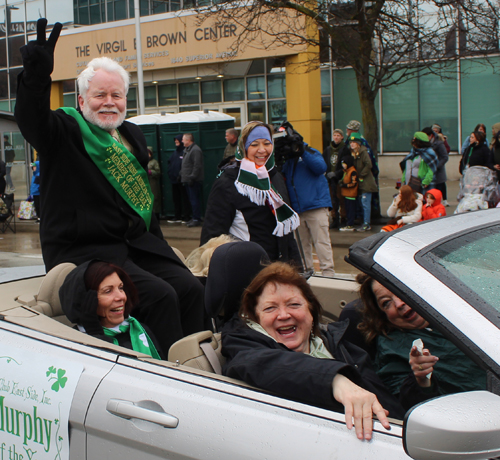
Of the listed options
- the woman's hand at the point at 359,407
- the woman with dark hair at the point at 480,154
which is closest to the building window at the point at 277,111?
the woman with dark hair at the point at 480,154

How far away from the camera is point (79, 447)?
2.03 metres

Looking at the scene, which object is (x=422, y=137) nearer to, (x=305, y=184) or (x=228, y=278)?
(x=305, y=184)

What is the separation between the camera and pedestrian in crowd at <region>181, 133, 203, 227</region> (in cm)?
1286

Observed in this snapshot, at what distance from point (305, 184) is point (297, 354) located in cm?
492

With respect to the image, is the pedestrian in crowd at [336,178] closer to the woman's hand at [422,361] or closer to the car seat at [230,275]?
the car seat at [230,275]

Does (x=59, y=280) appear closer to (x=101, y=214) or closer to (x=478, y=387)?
→ (x=101, y=214)

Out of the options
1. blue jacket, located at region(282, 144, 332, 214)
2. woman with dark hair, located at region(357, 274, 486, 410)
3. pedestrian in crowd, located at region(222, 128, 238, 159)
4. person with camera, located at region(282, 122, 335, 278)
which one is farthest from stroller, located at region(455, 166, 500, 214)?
woman with dark hair, located at region(357, 274, 486, 410)

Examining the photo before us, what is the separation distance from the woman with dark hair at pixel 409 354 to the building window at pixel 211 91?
20.1 m

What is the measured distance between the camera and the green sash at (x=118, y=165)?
3201mm

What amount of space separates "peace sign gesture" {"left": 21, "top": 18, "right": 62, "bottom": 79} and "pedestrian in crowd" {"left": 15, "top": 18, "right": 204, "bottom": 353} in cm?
12

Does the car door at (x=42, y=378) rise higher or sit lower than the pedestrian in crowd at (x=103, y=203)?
lower

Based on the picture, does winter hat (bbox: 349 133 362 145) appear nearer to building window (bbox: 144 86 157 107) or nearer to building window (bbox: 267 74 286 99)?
building window (bbox: 267 74 286 99)

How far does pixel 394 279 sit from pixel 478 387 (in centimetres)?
66

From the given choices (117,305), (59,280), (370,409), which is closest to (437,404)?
(370,409)
